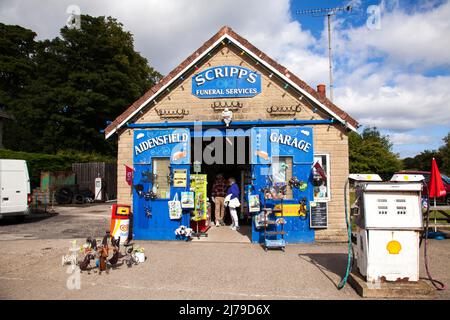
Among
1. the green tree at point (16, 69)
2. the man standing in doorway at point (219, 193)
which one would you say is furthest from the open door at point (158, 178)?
the green tree at point (16, 69)

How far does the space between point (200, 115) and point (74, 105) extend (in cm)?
2181

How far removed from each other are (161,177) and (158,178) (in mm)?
97

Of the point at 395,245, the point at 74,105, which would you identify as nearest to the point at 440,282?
the point at 395,245

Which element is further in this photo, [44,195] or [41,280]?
[44,195]

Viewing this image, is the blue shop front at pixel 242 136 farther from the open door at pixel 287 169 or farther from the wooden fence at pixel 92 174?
the wooden fence at pixel 92 174

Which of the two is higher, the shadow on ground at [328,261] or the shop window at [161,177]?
the shop window at [161,177]

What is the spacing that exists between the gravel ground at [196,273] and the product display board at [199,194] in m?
1.07

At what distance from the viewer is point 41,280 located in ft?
20.3

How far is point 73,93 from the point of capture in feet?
91.0

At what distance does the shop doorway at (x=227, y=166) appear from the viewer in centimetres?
1115

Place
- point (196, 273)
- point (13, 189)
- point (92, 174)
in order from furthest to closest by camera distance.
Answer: point (92, 174)
point (13, 189)
point (196, 273)

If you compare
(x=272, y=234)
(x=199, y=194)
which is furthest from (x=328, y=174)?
(x=199, y=194)

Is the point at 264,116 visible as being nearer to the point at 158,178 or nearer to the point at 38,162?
the point at 158,178
